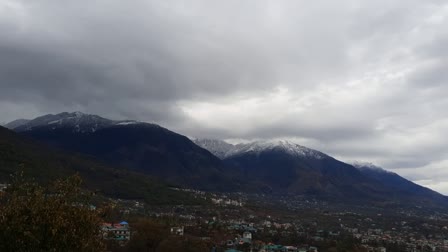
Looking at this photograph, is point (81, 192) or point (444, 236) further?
point (444, 236)

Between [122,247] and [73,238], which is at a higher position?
[73,238]

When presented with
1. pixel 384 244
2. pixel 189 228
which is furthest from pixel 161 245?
pixel 384 244

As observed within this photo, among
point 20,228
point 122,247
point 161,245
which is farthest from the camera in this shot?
point 122,247

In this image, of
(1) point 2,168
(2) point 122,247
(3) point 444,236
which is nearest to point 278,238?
(2) point 122,247

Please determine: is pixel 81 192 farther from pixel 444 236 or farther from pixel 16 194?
pixel 444 236

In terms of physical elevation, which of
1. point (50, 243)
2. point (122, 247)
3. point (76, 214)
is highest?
point (76, 214)

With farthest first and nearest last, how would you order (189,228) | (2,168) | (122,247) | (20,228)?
1. (2,168)
2. (189,228)
3. (122,247)
4. (20,228)

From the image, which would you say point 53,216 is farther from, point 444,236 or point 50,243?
point 444,236
